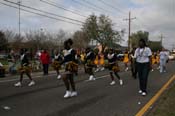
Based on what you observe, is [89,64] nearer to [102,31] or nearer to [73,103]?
[73,103]

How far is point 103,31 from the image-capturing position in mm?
77312

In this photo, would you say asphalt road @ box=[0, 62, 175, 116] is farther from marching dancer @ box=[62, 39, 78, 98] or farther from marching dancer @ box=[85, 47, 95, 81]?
marching dancer @ box=[85, 47, 95, 81]

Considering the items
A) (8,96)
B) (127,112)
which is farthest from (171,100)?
(8,96)

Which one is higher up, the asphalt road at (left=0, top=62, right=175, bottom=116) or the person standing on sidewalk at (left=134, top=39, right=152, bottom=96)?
the person standing on sidewalk at (left=134, top=39, right=152, bottom=96)

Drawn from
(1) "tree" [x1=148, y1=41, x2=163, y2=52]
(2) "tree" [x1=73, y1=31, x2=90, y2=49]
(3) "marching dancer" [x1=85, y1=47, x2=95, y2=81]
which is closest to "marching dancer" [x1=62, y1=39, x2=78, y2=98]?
(3) "marching dancer" [x1=85, y1=47, x2=95, y2=81]

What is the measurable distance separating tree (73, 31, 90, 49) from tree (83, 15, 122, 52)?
2.20 m

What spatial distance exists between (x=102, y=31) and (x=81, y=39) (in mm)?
8255

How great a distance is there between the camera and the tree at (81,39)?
264 ft

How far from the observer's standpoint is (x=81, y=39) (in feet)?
277

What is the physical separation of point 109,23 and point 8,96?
66.4 metres

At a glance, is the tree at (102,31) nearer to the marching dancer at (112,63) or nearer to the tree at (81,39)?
the tree at (81,39)

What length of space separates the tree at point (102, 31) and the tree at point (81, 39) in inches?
86.8

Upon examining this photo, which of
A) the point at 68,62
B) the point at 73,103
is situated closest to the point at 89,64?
the point at 68,62

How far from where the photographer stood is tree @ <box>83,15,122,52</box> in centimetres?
7662
